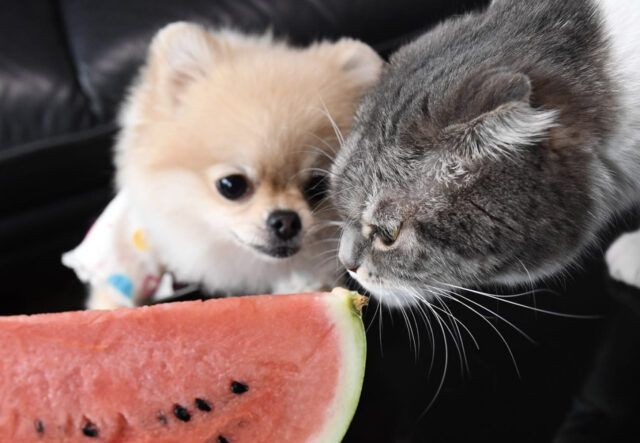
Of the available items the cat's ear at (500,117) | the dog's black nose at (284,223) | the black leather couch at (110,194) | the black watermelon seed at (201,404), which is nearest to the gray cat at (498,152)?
the cat's ear at (500,117)

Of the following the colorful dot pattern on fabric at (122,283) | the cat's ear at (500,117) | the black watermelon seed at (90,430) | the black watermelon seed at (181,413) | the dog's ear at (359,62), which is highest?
the cat's ear at (500,117)

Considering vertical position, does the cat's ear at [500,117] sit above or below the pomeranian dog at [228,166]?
above

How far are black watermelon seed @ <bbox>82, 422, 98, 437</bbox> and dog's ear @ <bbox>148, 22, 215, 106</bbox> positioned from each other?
0.70m

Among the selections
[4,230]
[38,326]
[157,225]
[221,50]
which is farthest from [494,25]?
[4,230]

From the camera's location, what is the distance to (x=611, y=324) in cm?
129

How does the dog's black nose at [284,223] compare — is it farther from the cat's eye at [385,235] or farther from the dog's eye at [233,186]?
the cat's eye at [385,235]

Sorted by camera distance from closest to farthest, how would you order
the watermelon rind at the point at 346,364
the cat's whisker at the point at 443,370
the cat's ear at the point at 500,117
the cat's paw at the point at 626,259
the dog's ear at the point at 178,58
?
the cat's ear at the point at 500,117, the watermelon rind at the point at 346,364, the cat's whisker at the point at 443,370, the dog's ear at the point at 178,58, the cat's paw at the point at 626,259

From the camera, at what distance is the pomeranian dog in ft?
3.86

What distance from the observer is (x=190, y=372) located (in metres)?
0.93

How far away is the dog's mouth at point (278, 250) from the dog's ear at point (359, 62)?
41cm

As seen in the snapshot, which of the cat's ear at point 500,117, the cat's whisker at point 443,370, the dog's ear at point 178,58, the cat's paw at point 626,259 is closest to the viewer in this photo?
the cat's ear at point 500,117

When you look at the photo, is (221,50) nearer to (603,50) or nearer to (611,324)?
(603,50)

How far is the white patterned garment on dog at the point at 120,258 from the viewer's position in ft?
4.56

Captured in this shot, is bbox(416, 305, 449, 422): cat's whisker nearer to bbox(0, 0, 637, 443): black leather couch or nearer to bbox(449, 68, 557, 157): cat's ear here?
bbox(0, 0, 637, 443): black leather couch
